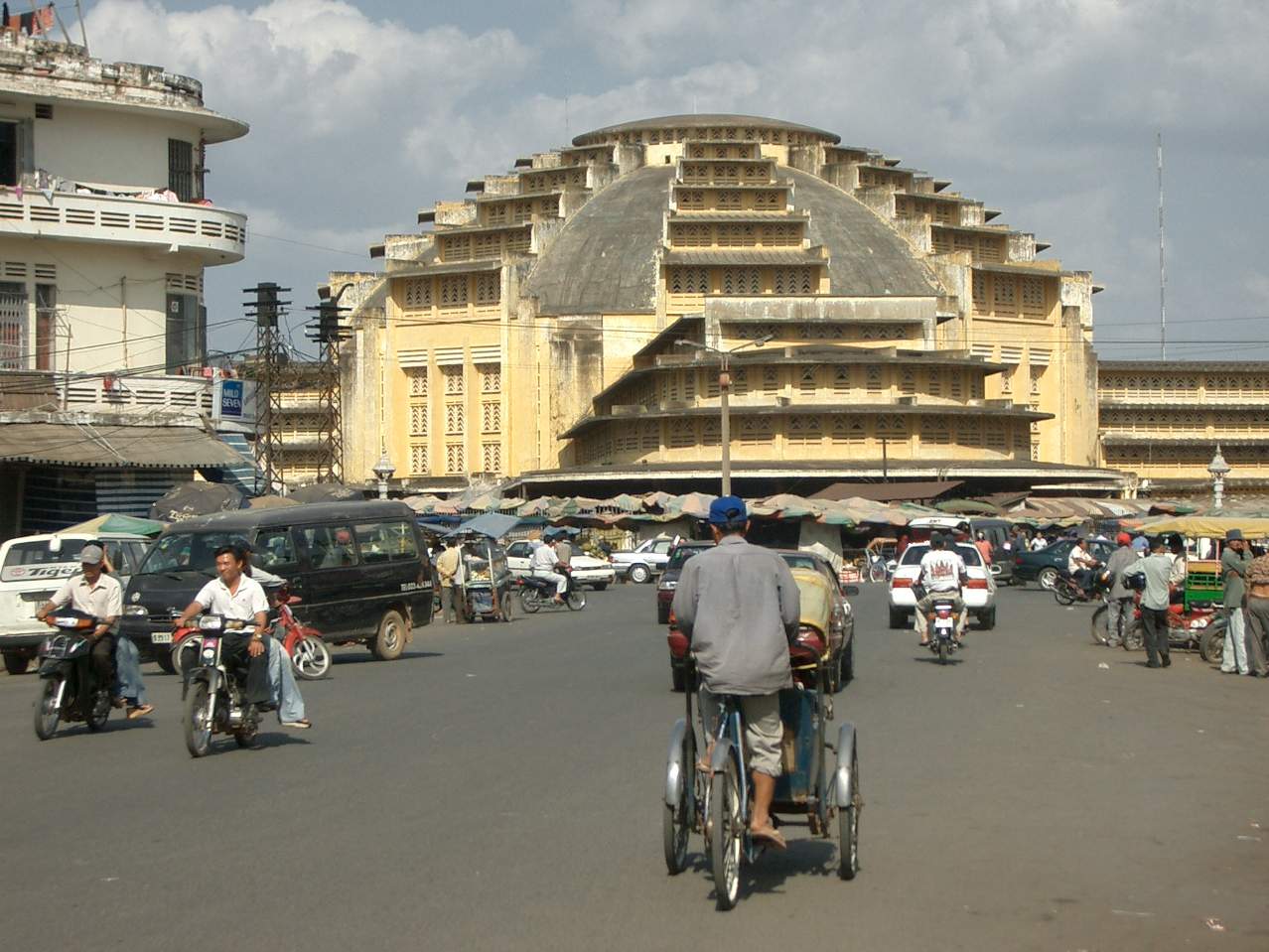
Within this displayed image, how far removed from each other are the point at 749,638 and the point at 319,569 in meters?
14.6

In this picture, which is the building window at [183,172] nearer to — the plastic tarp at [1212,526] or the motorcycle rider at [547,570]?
the motorcycle rider at [547,570]

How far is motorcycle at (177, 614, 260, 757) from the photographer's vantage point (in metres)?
12.5

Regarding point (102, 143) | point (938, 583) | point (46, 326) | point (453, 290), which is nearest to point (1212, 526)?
point (938, 583)

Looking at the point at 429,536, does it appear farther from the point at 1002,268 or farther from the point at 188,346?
the point at 1002,268

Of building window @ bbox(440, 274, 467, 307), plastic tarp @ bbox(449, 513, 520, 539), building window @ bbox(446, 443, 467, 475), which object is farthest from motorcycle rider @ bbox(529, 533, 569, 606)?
building window @ bbox(440, 274, 467, 307)

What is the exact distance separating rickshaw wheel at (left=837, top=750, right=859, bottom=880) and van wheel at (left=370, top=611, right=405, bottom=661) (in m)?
15.0

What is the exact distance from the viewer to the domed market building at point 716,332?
69.1 meters

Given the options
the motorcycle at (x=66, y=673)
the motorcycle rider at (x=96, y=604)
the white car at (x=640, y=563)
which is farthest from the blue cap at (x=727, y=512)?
the white car at (x=640, y=563)

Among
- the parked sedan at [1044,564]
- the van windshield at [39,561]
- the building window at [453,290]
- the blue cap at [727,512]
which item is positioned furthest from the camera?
the building window at [453,290]

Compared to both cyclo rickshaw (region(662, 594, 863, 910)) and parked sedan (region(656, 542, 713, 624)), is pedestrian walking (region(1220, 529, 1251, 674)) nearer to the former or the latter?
parked sedan (region(656, 542, 713, 624))

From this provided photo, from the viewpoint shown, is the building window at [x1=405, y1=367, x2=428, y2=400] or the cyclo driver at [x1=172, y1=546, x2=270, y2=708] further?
the building window at [x1=405, y1=367, x2=428, y2=400]

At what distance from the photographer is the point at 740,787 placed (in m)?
7.57

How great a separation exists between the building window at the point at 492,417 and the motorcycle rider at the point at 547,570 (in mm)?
44838

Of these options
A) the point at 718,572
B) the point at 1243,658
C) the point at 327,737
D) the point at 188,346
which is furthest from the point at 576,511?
the point at 718,572
